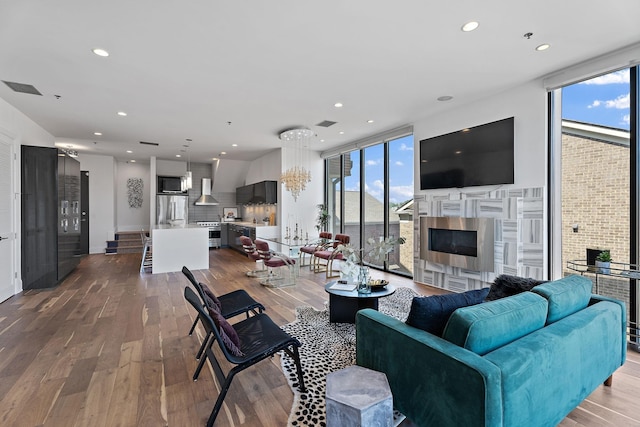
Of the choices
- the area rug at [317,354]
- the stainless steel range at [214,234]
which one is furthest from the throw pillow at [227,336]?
the stainless steel range at [214,234]

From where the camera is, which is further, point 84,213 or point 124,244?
point 124,244

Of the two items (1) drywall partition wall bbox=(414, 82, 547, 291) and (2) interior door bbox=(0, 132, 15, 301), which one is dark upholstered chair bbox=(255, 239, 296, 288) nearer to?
(1) drywall partition wall bbox=(414, 82, 547, 291)

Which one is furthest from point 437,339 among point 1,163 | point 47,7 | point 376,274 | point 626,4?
point 1,163

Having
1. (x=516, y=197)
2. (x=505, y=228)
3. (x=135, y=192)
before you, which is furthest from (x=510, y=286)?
(x=135, y=192)

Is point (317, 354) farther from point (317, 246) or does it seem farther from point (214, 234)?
point (214, 234)

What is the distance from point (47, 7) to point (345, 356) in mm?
3959

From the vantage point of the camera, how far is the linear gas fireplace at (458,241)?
14.3 feet

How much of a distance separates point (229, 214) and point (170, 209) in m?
2.09

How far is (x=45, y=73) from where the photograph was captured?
11.8 feet

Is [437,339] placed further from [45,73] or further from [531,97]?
[45,73]

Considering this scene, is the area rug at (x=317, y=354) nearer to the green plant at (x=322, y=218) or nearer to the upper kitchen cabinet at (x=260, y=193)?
the green plant at (x=322, y=218)

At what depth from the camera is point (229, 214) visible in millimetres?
11469

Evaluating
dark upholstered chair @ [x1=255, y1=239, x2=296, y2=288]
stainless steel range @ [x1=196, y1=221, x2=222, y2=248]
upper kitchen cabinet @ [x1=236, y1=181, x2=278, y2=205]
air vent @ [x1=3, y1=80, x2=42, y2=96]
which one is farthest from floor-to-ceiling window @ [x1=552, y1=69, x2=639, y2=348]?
stainless steel range @ [x1=196, y1=221, x2=222, y2=248]

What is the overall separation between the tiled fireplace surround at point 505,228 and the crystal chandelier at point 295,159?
2957 mm
